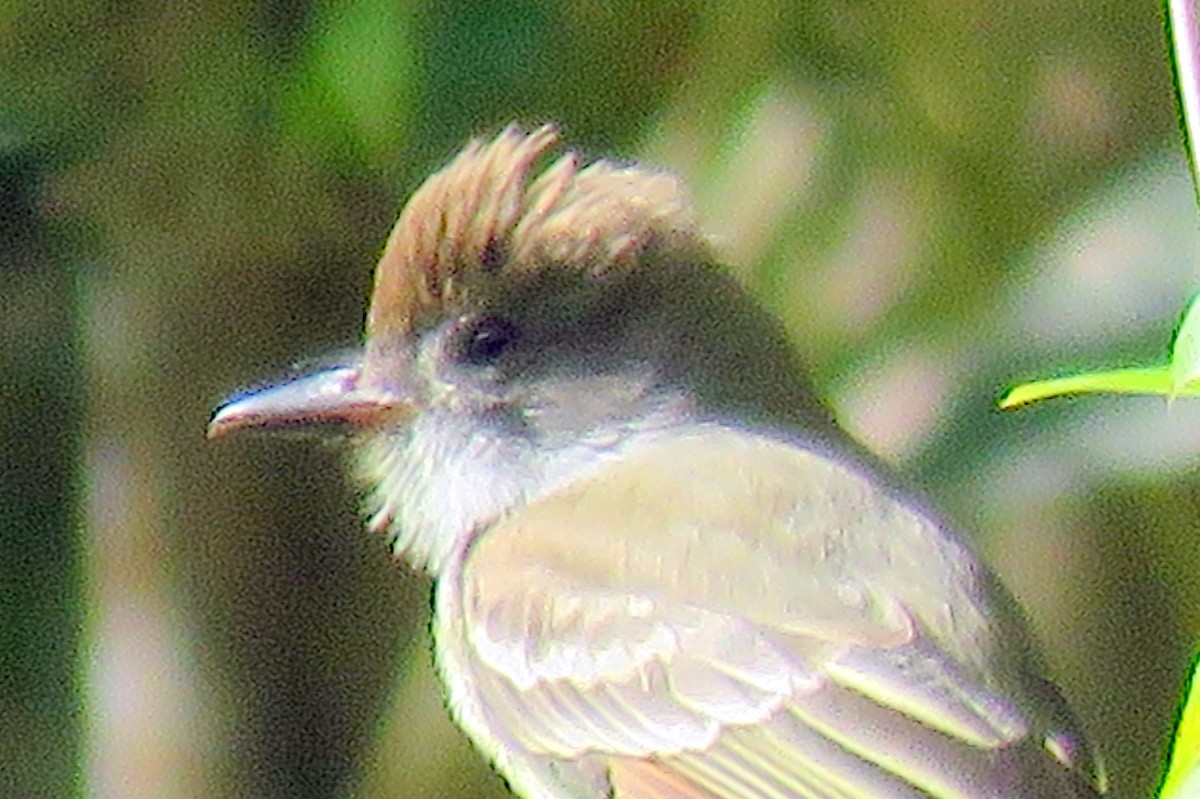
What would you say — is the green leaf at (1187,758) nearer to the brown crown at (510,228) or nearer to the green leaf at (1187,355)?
the green leaf at (1187,355)

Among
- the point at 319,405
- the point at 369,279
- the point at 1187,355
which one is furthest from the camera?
the point at 369,279

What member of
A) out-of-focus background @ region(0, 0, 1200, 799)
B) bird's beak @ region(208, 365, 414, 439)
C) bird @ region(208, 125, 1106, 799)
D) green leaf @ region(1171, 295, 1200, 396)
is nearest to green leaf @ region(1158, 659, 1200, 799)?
green leaf @ region(1171, 295, 1200, 396)

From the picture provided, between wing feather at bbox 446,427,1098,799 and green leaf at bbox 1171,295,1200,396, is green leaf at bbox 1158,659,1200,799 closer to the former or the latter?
green leaf at bbox 1171,295,1200,396

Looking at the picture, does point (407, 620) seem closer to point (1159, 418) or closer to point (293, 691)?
point (293, 691)

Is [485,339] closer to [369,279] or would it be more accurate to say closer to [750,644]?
[750,644]

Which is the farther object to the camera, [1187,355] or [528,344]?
[528,344]

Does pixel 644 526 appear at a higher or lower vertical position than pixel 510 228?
lower

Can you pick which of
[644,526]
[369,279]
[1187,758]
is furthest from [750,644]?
[369,279]
